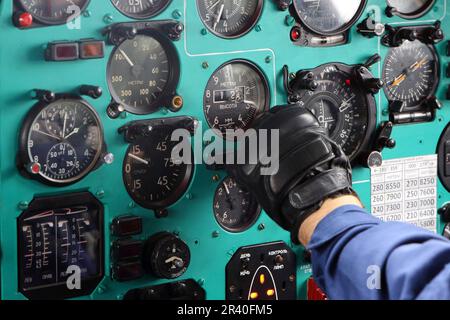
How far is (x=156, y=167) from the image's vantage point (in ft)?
16.2

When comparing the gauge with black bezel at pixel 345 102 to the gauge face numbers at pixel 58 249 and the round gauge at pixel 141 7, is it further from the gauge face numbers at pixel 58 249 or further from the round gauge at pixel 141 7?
the gauge face numbers at pixel 58 249

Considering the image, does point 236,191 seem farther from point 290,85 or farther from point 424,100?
point 424,100

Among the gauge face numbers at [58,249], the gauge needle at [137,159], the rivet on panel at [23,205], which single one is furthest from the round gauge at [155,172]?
the rivet on panel at [23,205]

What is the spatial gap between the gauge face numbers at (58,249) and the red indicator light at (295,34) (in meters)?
1.59

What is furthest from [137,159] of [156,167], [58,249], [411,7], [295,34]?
[411,7]

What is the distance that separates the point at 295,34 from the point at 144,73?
40.4 inches

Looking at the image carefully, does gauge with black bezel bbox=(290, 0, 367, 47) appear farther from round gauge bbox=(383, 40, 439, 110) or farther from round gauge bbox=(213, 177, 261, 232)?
round gauge bbox=(213, 177, 261, 232)

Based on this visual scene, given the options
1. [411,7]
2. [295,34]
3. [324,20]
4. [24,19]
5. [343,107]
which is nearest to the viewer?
[24,19]

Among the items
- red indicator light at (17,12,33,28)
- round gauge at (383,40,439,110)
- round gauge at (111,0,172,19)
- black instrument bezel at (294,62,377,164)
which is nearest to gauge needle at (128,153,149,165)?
round gauge at (111,0,172,19)

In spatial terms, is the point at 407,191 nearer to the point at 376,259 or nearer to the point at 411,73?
the point at 411,73

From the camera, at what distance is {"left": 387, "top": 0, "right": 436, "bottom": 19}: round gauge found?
5.71m

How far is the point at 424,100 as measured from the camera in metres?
5.92

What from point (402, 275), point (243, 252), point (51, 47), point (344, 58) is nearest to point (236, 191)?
point (243, 252)

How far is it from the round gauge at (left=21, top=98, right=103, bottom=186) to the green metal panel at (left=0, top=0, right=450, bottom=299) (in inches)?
2.1
